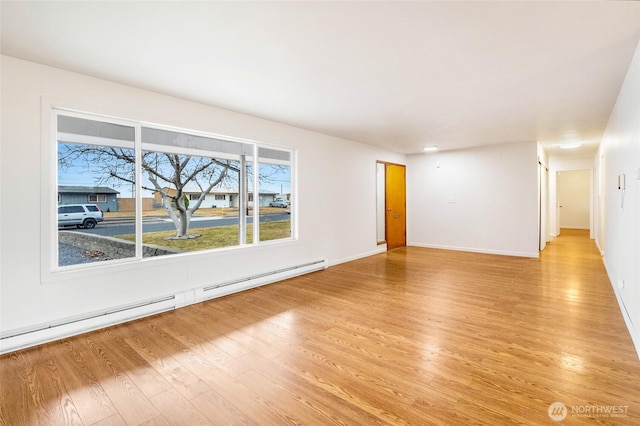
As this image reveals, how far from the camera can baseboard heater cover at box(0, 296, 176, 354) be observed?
2.59 meters

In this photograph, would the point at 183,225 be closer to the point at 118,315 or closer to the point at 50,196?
the point at 118,315

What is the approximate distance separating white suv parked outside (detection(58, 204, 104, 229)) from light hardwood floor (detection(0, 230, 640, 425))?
1.12 m

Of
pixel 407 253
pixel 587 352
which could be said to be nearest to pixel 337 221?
pixel 407 253

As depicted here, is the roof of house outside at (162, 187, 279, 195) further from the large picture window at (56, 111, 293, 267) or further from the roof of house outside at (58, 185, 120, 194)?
the roof of house outside at (58, 185, 120, 194)

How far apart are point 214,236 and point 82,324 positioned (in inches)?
69.5

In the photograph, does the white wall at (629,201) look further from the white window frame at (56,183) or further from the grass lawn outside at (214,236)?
the white window frame at (56,183)

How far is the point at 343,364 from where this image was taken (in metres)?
2.36

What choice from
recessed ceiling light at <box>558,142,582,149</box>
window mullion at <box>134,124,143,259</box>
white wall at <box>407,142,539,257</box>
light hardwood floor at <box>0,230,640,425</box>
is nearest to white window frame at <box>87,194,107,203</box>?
Answer: window mullion at <box>134,124,143,259</box>

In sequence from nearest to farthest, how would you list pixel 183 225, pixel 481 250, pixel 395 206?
pixel 183 225
pixel 481 250
pixel 395 206

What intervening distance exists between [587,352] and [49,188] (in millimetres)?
4943

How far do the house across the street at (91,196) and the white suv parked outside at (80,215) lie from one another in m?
0.04

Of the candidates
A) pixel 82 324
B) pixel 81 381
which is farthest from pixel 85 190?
pixel 81 381

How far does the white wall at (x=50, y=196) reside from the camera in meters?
2.60

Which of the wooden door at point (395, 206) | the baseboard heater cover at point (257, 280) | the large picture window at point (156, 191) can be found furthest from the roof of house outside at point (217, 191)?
the wooden door at point (395, 206)
